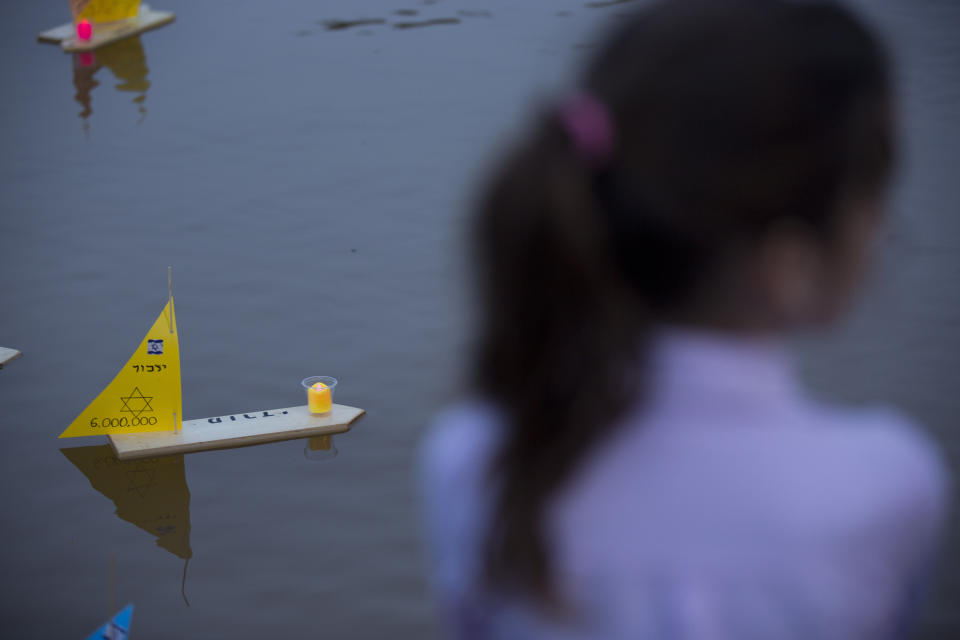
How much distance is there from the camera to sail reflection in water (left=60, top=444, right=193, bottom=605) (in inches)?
123

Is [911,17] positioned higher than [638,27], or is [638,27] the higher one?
[638,27]

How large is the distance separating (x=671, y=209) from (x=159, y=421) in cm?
326

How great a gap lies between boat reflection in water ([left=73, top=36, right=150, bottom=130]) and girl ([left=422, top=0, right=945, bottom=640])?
6.18 metres

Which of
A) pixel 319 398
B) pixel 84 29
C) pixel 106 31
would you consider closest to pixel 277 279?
pixel 319 398

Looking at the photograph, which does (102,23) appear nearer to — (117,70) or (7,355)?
(117,70)

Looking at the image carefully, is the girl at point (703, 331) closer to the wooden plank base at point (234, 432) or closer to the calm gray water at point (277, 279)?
the calm gray water at point (277, 279)

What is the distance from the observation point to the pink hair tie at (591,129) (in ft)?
1.63

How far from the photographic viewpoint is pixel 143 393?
3.46 metres

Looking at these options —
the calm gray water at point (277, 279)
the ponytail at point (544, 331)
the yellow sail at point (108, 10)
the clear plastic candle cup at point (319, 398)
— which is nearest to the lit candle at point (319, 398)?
the clear plastic candle cup at point (319, 398)

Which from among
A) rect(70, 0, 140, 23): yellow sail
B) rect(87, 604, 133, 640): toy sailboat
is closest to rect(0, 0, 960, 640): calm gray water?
rect(70, 0, 140, 23): yellow sail

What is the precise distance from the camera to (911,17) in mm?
7250

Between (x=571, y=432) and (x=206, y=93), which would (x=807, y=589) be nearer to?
(x=571, y=432)

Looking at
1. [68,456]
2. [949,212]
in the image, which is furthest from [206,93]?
[949,212]

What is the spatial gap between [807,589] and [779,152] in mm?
209
